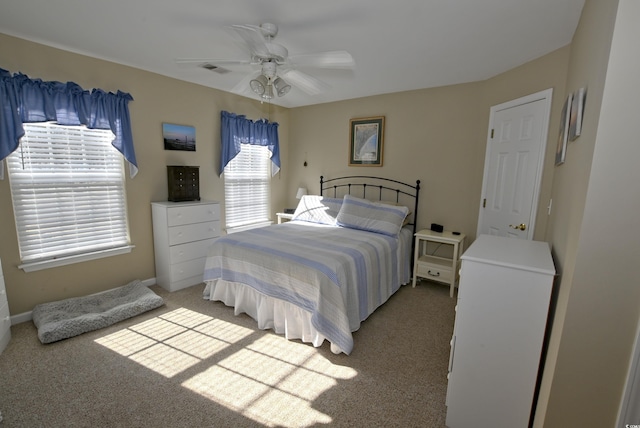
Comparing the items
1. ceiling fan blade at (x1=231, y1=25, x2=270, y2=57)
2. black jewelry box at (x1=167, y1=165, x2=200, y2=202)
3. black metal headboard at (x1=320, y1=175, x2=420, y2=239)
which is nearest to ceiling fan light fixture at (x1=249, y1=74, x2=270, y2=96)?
ceiling fan blade at (x1=231, y1=25, x2=270, y2=57)

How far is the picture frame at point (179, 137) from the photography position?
11.5 ft

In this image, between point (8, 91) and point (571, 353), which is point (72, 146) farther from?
point (571, 353)

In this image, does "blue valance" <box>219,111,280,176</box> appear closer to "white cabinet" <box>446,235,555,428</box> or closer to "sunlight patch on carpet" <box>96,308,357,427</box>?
"sunlight patch on carpet" <box>96,308,357,427</box>

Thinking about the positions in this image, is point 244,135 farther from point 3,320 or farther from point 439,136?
point 3,320

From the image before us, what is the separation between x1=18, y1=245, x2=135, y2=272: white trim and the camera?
2.66 metres

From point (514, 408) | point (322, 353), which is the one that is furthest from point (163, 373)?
point (514, 408)

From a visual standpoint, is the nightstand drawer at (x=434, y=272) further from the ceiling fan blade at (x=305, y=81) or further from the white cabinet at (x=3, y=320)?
the white cabinet at (x=3, y=320)

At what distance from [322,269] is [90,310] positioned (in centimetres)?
233

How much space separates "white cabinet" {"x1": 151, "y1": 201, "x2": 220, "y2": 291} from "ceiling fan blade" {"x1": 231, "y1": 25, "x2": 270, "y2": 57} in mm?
2065

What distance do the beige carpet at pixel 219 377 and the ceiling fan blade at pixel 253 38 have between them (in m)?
2.25

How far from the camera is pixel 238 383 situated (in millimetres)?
1965

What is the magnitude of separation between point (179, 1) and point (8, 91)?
1754mm

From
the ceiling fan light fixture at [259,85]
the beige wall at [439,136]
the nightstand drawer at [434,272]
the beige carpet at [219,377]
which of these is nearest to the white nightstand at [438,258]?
the nightstand drawer at [434,272]

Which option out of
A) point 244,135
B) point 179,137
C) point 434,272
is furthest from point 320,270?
point 244,135
